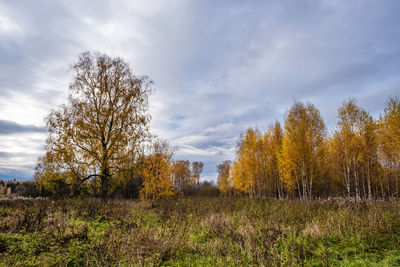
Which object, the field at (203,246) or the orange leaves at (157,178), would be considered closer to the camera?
the field at (203,246)

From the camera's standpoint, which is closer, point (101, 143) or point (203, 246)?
point (203, 246)

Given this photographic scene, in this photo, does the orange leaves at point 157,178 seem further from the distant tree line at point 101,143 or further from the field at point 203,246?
the field at point 203,246

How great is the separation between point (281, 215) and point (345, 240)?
9.08 ft

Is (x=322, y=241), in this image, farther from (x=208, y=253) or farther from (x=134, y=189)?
(x=134, y=189)

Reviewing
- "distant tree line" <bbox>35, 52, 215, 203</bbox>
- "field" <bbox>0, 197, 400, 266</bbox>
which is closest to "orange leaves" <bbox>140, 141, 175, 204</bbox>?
"distant tree line" <bbox>35, 52, 215, 203</bbox>

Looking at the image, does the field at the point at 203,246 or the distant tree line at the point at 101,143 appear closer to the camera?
the field at the point at 203,246

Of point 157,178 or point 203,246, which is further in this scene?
point 157,178

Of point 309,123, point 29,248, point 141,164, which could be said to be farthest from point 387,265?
point 309,123

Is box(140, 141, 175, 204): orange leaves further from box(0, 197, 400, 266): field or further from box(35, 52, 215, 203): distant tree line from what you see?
box(0, 197, 400, 266): field

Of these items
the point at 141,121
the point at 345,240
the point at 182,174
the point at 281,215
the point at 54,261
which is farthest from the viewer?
the point at 182,174

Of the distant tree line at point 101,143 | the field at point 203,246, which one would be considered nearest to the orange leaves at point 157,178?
the distant tree line at point 101,143

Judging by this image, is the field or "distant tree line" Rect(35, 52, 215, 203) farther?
"distant tree line" Rect(35, 52, 215, 203)

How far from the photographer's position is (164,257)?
4.86 meters

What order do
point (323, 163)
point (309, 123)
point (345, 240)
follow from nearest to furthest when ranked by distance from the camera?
point (345, 240) → point (309, 123) → point (323, 163)
